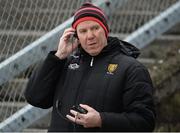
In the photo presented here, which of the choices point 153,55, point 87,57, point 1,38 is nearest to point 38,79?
point 87,57

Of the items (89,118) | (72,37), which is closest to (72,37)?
(72,37)

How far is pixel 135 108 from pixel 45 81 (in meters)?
0.60

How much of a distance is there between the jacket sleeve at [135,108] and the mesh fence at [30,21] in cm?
197

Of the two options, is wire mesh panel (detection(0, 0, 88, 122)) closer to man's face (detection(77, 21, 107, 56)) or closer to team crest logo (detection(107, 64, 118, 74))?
man's face (detection(77, 21, 107, 56))

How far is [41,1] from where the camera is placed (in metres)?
5.62

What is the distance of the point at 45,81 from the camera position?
9.75 feet

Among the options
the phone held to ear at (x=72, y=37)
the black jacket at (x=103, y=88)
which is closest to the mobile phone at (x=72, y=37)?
the phone held to ear at (x=72, y=37)

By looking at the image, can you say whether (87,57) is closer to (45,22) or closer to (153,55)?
A: (45,22)

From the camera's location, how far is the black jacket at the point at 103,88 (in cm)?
269

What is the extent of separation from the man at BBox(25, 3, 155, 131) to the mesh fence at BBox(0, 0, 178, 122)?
1.59 m

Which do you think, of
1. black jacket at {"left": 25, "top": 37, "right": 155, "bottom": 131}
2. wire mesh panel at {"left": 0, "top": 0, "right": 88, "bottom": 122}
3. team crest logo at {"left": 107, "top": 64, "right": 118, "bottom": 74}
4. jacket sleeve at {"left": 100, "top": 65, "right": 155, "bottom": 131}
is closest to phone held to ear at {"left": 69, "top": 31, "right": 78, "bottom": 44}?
black jacket at {"left": 25, "top": 37, "right": 155, "bottom": 131}

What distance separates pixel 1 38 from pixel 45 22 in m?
0.91

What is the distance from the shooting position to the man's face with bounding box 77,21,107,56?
283 cm

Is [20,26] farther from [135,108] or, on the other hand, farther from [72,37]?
[135,108]
